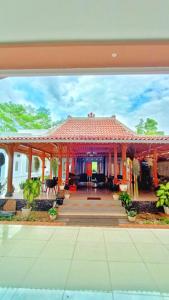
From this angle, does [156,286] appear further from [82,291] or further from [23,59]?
[23,59]

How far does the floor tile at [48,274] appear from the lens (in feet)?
8.47

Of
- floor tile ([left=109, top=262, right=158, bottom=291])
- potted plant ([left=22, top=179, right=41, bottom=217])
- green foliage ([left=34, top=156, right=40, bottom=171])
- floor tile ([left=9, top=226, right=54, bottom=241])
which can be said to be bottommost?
floor tile ([left=9, top=226, right=54, bottom=241])

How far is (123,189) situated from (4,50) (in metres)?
7.79

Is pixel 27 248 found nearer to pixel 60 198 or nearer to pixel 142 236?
pixel 142 236

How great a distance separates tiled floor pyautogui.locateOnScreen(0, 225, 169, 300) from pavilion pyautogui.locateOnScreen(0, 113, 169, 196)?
4121mm

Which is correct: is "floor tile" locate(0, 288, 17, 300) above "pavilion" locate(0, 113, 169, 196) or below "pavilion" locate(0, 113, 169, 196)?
below

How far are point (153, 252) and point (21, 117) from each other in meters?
18.2

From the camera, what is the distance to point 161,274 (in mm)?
2893

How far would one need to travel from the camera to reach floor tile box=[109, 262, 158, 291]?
2.53 m

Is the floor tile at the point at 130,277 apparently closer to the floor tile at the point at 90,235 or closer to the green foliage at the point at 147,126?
the floor tile at the point at 90,235

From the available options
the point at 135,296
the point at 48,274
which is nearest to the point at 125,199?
the point at 48,274

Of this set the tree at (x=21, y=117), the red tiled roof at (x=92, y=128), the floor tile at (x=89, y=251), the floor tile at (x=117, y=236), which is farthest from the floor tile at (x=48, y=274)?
the tree at (x=21, y=117)

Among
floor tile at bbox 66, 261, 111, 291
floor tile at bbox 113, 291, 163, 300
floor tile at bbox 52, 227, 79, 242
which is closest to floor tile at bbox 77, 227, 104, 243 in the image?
floor tile at bbox 52, 227, 79, 242

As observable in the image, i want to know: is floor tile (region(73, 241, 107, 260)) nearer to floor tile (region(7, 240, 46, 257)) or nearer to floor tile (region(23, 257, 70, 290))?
floor tile (region(23, 257, 70, 290))
